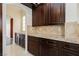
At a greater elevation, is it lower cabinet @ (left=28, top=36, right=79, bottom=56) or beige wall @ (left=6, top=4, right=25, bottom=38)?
beige wall @ (left=6, top=4, right=25, bottom=38)

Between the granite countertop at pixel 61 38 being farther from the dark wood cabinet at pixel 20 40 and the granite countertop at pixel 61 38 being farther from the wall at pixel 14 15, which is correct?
the wall at pixel 14 15

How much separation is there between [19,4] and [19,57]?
70 centimetres

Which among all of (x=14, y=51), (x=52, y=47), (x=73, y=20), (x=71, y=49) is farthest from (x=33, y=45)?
(x=73, y=20)

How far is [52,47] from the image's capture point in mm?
2264

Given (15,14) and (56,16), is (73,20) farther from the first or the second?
(15,14)

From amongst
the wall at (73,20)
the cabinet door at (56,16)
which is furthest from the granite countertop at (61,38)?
the cabinet door at (56,16)

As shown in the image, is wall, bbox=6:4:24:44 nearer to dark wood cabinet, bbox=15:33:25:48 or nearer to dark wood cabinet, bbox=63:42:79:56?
dark wood cabinet, bbox=15:33:25:48

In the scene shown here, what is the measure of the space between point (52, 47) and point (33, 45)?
0.32 m

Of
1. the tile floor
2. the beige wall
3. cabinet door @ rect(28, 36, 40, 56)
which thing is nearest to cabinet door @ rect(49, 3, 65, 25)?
cabinet door @ rect(28, 36, 40, 56)

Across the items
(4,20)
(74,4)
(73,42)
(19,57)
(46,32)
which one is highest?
(74,4)

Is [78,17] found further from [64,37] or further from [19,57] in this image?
[19,57]

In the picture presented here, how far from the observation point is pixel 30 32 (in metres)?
2.09

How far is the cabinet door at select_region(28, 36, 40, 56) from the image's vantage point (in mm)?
2075

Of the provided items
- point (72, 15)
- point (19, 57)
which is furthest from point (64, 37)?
point (19, 57)
